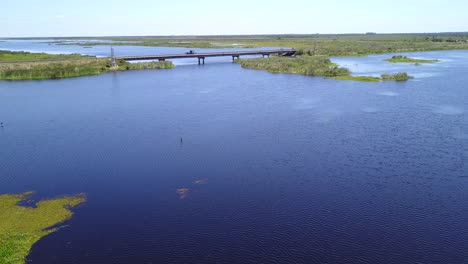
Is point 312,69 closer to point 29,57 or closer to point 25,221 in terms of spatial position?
point 25,221

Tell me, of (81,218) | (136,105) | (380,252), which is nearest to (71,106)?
(136,105)

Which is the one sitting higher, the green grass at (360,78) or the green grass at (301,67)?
the green grass at (301,67)

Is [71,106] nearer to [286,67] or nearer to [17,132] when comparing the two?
[17,132]

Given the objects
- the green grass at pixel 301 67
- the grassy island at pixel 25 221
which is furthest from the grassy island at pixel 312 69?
the grassy island at pixel 25 221

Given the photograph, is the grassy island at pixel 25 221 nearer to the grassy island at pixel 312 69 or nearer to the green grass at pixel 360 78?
the green grass at pixel 360 78

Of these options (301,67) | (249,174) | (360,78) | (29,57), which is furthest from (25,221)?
(29,57)

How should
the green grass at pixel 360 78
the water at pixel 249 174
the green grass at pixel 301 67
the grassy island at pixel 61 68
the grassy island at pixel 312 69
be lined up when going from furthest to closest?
1. the green grass at pixel 301 67
2. the grassy island at pixel 61 68
3. the grassy island at pixel 312 69
4. the green grass at pixel 360 78
5. the water at pixel 249 174
